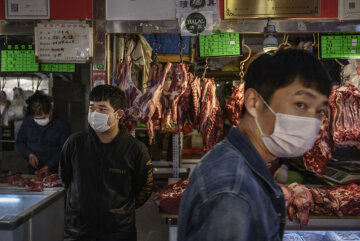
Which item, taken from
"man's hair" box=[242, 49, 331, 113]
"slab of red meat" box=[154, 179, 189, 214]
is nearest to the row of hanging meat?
"slab of red meat" box=[154, 179, 189, 214]

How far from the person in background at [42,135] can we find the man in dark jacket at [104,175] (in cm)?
164

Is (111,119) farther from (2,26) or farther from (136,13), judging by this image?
(2,26)

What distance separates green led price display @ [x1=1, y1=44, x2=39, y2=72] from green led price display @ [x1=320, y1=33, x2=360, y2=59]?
13.5ft

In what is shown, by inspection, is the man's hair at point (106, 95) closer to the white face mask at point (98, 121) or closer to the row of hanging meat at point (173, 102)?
the white face mask at point (98, 121)

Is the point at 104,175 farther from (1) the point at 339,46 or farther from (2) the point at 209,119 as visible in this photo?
(1) the point at 339,46

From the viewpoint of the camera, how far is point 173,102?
346 centimetres

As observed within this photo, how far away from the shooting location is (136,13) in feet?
10.9

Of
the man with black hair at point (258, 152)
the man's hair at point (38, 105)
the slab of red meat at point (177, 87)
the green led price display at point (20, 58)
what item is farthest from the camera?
the green led price display at point (20, 58)

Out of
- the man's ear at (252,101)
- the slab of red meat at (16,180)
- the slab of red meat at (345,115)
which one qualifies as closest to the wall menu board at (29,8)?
the slab of red meat at (16,180)

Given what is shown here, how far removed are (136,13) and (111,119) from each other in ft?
4.11

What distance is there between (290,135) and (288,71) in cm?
32

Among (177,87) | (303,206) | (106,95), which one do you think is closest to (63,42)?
(106,95)

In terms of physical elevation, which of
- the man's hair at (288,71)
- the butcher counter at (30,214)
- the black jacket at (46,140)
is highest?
the man's hair at (288,71)

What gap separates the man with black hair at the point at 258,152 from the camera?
951mm
